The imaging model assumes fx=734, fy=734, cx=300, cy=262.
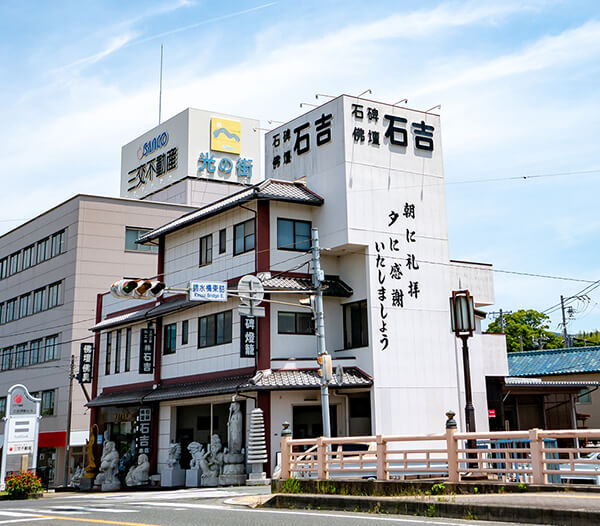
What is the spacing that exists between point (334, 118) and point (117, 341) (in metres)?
18.2

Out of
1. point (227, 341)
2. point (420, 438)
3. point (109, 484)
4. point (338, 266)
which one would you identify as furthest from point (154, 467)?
point (420, 438)

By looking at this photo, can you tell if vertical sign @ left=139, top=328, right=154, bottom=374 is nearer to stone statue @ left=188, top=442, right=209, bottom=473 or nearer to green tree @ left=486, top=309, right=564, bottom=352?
stone statue @ left=188, top=442, right=209, bottom=473

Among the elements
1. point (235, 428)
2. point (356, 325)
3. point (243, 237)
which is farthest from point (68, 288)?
point (356, 325)

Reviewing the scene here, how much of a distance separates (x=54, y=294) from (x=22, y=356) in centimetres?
705

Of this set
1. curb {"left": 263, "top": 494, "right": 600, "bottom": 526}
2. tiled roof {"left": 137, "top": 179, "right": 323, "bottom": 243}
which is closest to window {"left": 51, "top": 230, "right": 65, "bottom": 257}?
tiled roof {"left": 137, "top": 179, "right": 323, "bottom": 243}

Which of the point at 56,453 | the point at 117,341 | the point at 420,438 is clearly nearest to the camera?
the point at 420,438

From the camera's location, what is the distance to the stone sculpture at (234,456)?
28577 millimetres

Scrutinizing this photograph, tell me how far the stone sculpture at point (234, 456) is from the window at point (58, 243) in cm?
2831

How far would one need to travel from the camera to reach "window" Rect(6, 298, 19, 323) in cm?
5985

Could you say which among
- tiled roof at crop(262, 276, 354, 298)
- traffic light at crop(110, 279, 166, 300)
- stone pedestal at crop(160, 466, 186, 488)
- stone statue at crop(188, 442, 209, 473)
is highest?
tiled roof at crop(262, 276, 354, 298)

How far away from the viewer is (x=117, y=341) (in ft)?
135

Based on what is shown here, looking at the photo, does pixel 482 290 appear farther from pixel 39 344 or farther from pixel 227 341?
pixel 39 344

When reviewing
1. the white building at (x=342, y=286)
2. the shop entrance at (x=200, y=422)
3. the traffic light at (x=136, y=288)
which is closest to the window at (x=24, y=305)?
the shop entrance at (x=200, y=422)

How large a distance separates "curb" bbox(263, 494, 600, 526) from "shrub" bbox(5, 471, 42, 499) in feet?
46.2
